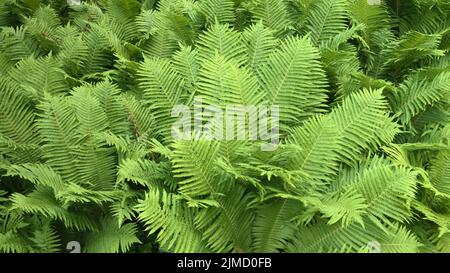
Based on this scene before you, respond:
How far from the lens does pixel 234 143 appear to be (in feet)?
7.25

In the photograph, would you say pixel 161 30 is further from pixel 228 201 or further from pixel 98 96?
pixel 228 201

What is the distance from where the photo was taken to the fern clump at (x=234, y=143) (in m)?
2.10

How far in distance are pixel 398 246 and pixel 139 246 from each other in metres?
1.17

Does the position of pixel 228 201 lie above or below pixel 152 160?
below

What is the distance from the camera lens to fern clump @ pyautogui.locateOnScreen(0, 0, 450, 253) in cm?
210

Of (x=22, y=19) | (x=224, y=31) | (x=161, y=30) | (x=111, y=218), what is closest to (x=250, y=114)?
(x=224, y=31)

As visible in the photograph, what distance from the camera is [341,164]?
2297 millimetres

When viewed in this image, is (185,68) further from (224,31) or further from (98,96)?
(98,96)

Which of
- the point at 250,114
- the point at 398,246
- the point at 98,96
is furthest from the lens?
the point at 98,96

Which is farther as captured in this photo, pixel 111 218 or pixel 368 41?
pixel 368 41

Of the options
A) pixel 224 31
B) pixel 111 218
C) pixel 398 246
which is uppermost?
pixel 224 31

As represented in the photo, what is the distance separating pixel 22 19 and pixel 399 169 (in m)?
3.05

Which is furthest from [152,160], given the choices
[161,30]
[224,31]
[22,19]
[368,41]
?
[22,19]

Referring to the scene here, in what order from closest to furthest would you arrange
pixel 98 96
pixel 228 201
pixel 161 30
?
1. pixel 228 201
2. pixel 98 96
3. pixel 161 30
